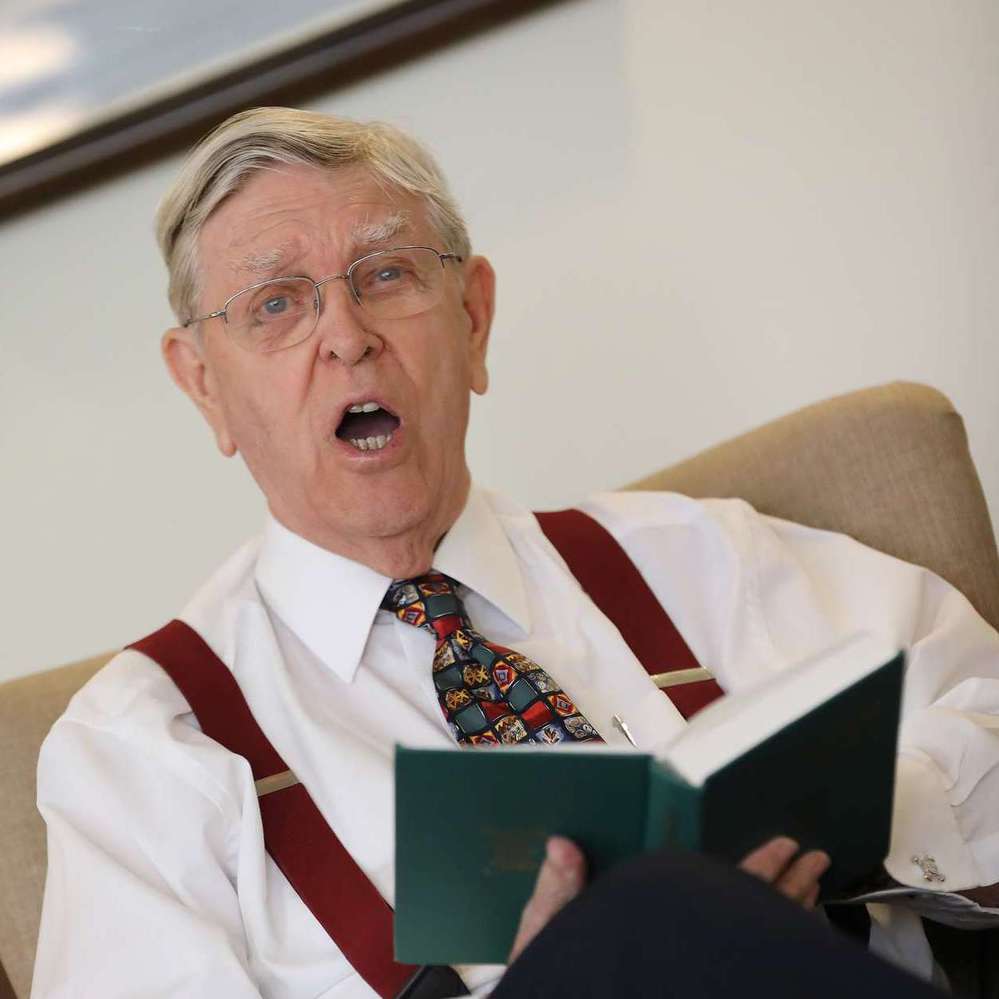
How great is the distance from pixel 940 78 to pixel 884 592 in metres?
1.00

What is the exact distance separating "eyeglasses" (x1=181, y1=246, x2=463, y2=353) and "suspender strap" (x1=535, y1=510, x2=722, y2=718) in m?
0.36

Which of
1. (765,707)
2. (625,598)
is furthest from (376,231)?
(765,707)

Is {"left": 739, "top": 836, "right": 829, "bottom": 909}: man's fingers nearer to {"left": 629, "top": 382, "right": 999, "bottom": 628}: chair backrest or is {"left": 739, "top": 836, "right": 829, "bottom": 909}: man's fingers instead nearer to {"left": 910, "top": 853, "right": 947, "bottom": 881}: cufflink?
{"left": 910, "top": 853, "right": 947, "bottom": 881}: cufflink

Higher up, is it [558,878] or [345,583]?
[345,583]

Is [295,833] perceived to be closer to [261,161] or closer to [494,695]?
[494,695]

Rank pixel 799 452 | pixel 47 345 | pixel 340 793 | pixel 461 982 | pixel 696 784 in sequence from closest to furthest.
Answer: pixel 696 784
pixel 461 982
pixel 340 793
pixel 799 452
pixel 47 345

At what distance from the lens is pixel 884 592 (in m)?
1.78

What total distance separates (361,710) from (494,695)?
0.54 ft

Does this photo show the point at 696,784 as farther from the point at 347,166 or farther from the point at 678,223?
the point at 678,223

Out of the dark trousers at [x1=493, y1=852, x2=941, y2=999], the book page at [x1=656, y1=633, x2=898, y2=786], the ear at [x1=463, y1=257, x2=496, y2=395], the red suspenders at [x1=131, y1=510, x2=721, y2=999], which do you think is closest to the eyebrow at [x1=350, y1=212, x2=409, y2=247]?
the ear at [x1=463, y1=257, x2=496, y2=395]

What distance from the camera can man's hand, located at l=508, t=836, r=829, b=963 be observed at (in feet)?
3.71

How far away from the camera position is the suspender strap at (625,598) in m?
1.69

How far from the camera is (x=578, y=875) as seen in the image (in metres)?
1.13

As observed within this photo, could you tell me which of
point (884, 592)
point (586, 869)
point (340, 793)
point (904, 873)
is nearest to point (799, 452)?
point (884, 592)
